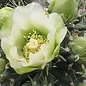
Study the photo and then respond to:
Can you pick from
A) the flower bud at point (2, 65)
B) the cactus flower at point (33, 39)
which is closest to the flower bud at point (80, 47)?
the cactus flower at point (33, 39)

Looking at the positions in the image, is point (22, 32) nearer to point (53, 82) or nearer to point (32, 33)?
point (32, 33)

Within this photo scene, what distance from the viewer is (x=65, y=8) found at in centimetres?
65

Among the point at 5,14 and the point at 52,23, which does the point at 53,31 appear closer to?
the point at 52,23

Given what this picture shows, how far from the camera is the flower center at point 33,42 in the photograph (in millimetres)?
619

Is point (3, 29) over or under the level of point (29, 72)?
over

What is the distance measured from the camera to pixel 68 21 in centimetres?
67

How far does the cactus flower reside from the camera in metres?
0.59

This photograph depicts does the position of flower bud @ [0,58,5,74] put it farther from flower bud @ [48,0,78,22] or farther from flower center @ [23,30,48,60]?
flower bud @ [48,0,78,22]

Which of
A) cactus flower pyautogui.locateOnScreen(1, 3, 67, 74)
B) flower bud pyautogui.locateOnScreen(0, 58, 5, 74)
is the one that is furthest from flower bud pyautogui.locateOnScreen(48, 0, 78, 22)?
flower bud pyautogui.locateOnScreen(0, 58, 5, 74)

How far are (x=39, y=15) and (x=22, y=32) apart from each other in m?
0.06

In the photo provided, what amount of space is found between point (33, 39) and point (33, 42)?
12mm

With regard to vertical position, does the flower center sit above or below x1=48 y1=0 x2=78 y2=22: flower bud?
below

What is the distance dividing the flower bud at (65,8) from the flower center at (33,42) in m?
0.07

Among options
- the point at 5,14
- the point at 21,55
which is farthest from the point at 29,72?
the point at 5,14
